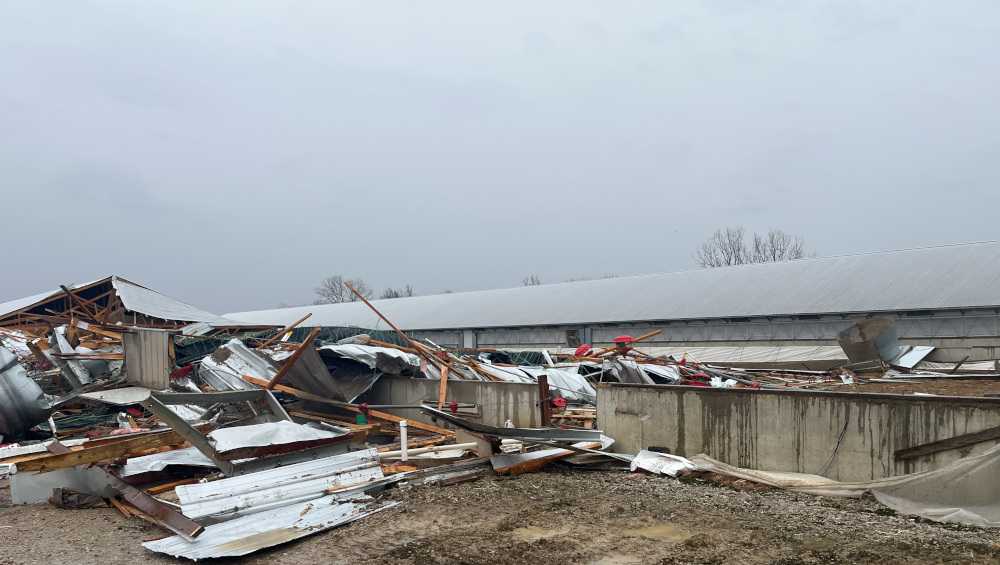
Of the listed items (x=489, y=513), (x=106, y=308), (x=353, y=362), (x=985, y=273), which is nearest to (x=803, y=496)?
(x=489, y=513)

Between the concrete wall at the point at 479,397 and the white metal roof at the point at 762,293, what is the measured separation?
18.7 meters

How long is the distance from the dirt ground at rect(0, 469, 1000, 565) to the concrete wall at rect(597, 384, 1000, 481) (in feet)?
2.38

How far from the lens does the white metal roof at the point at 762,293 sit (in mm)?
25359

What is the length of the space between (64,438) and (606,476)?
9.45 m

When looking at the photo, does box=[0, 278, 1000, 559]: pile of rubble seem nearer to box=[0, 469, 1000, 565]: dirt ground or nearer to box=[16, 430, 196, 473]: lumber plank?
box=[16, 430, 196, 473]: lumber plank

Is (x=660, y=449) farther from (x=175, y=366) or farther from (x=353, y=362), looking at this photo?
(x=175, y=366)

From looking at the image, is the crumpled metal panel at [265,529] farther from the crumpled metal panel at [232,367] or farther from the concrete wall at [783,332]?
the concrete wall at [783,332]

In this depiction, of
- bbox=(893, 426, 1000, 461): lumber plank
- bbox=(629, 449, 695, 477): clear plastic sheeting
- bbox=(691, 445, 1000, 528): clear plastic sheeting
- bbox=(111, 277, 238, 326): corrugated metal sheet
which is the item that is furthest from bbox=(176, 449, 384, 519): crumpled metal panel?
bbox=(111, 277, 238, 326): corrugated metal sheet

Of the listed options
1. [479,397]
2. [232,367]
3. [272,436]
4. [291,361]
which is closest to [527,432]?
[272,436]

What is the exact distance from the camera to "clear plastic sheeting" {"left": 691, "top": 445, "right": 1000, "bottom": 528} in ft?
20.5

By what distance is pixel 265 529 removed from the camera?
21.1 ft

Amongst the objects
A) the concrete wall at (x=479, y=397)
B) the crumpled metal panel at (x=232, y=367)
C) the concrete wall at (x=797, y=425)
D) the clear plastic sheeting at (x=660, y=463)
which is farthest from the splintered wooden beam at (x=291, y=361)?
the clear plastic sheeting at (x=660, y=463)

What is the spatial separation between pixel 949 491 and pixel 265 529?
256 inches

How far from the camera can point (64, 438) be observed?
467 inches
